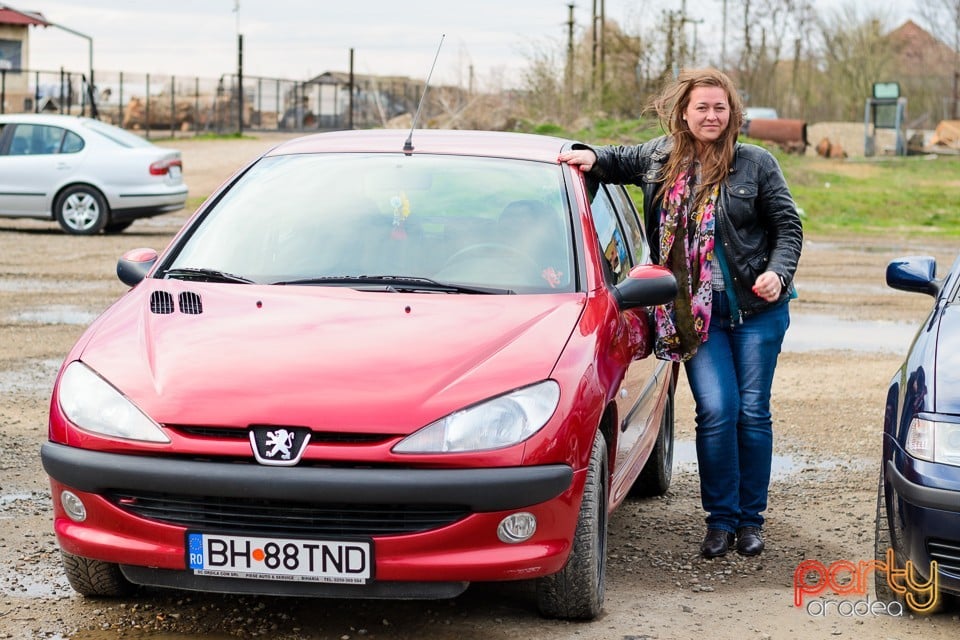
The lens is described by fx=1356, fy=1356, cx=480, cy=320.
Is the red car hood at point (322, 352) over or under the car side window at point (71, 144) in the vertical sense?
under

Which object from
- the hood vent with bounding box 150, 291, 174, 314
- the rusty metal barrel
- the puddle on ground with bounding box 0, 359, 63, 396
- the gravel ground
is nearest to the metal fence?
the rusty metal barrel

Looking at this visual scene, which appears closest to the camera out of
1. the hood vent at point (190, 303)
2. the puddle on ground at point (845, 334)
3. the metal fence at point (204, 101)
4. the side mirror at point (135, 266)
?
the hood vent at point (190, 303)

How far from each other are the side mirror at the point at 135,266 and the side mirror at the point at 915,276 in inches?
108

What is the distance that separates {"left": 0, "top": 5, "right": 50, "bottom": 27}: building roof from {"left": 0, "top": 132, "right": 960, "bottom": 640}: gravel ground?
1512 inches

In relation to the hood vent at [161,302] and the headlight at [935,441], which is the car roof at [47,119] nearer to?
the hood vent at [161,302]

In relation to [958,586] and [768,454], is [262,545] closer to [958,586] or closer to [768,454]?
[958,586]

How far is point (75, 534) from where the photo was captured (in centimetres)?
381

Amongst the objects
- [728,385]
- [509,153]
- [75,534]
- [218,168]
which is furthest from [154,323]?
[218,168]

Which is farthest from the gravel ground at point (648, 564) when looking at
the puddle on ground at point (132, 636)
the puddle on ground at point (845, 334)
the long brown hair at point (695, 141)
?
the long brown hair at point (695, 141)

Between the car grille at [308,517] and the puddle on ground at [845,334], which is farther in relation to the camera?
the puddle on ground at [845,334]

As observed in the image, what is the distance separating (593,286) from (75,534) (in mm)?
1820

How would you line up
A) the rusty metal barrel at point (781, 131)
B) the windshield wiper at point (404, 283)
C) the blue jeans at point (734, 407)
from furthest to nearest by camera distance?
the rusty metal barrel at point (781, 131) → the blue jeans at point (734, 407) → the windshield wiper at point (404, 283)

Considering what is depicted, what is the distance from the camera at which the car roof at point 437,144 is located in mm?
5227

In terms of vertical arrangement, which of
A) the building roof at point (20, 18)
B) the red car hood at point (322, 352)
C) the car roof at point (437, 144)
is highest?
the building roof at point (20, 18)
